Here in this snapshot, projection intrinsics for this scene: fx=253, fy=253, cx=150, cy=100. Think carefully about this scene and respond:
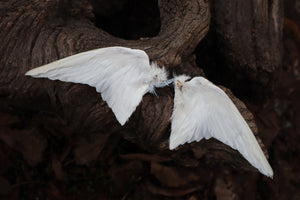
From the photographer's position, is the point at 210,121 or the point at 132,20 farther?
the point at 132,20

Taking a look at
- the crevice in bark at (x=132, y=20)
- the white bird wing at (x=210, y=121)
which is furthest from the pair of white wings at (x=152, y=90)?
the crevice in bark at (x=132, y=20)

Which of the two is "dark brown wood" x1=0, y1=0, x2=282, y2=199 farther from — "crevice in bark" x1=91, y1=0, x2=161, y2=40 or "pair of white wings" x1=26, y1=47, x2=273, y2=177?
"crevice in bark" x1=91, y1=0, x2=161, y2=40

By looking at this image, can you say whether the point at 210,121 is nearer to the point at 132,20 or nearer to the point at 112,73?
the point at 112,73

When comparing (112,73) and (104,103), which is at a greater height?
(112,73)

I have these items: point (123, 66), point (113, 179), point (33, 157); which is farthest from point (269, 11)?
point (33, 157)

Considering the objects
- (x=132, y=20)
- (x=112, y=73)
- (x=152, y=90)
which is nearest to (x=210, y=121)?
(x=152, y=90)

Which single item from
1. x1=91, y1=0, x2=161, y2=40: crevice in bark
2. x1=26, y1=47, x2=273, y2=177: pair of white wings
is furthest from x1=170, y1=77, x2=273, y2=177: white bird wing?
x1=91, y1=0, x2=161, y2=40: crevice in bark

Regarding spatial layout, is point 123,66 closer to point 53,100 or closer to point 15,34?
point 53,100
